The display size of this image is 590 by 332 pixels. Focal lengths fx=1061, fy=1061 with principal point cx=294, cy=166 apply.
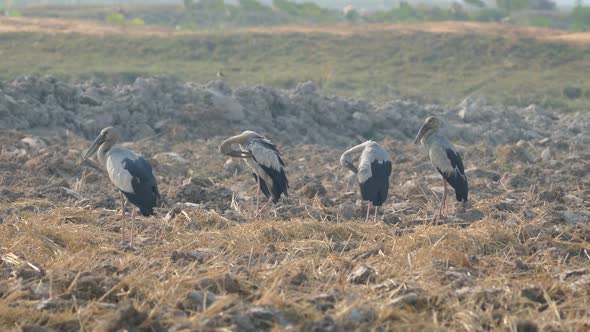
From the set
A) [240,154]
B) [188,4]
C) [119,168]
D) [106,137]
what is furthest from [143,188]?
[188,4]

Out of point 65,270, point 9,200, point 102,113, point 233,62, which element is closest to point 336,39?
point 233,62

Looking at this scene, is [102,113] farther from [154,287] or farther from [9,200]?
[154,287]

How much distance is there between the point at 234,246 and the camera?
30.1ft

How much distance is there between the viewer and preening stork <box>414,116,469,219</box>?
11656 millimetres

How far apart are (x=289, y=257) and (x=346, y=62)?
1089 inches

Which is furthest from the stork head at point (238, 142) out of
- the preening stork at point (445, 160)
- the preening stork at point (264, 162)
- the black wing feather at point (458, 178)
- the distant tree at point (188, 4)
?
the distant tree at point (188, 4)

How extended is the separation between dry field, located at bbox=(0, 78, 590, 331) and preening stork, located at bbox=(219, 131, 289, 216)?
306 millimetres

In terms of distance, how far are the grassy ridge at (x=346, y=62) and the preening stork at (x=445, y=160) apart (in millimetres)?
17002

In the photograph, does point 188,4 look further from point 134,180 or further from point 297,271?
point 297,271

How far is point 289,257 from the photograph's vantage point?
8656 mm

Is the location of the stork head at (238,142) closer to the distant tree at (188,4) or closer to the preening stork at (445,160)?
the preening stork at (445,160)

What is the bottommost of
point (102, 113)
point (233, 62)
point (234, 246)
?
point (233, 62)

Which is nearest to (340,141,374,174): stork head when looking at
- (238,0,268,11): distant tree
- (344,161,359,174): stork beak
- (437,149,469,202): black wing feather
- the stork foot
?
(344,161,359,174): stork beak

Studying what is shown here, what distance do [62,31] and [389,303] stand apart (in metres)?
35.4
